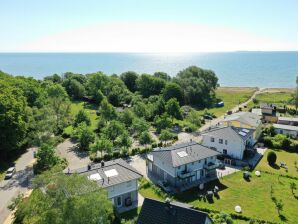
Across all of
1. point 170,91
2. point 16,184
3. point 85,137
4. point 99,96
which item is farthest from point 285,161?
point 99,96

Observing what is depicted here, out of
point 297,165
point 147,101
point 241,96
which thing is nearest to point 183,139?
point 297,165

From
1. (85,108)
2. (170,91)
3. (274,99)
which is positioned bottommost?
(85,108)

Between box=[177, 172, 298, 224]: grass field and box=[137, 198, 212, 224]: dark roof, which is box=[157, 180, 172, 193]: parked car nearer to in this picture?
box=[177, 172, 298, 224]: grass field

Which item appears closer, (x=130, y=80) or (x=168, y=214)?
(x=168, y=214)

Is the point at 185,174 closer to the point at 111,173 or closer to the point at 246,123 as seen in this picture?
the point at 111,173

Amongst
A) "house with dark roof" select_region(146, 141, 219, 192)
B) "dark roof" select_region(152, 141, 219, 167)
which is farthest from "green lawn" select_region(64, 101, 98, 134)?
"dark roof" select_region(152, 141, 219, 167)

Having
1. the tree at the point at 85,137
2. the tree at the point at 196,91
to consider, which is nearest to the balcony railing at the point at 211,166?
the tree at the point at 85,137

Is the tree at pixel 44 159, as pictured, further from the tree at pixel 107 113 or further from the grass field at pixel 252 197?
the tree at pixel 107 113
